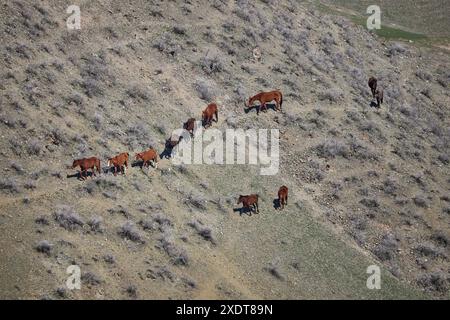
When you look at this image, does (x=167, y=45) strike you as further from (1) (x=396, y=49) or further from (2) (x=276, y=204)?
(1) (x=396, y=49)

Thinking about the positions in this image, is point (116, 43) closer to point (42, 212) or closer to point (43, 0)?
point (43, 0)

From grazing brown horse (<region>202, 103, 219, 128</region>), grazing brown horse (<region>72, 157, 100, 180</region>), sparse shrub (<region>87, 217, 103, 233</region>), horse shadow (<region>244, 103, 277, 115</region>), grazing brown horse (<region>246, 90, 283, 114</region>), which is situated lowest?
sparse shrub (<region>87, 217, 103, 233</region>)

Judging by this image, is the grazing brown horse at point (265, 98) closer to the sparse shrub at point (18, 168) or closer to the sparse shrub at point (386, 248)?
the sparse shrub at point (386, 248)

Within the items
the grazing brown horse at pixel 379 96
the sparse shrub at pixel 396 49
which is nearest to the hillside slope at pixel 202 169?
the grazing brown horse at pixel 379 96

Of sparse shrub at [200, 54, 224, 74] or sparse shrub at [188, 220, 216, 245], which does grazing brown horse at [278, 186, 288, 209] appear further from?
sparse shrub at [200, 54, 224, 74]

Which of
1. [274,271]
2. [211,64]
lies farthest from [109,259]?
[211,64]

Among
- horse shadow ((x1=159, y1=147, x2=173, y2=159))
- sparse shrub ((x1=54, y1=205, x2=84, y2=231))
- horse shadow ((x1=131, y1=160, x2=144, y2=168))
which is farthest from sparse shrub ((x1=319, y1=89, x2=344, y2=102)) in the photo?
sparse shrub ((x1=54, y1=205, x2=84, y2=231))

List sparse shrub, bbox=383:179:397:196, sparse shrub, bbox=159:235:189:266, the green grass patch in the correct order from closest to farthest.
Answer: sparse shrub, bbox=159:235:189:266
sparse shrub, bbox=383:179:397:196
the green grass patch
